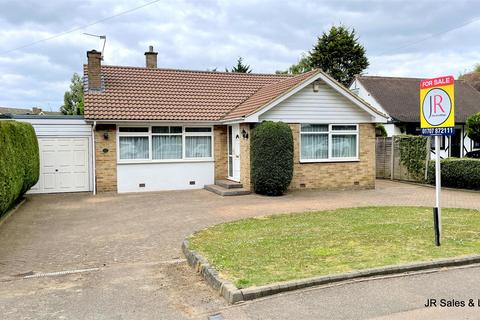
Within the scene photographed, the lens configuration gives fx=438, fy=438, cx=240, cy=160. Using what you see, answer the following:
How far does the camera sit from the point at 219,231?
932 centimetres

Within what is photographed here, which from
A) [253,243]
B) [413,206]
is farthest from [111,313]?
[413,206]

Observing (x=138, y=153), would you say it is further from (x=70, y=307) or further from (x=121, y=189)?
(x=70, y=307)

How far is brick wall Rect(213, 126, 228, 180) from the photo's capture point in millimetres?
18375

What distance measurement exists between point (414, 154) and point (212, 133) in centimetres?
887

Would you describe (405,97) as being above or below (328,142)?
above

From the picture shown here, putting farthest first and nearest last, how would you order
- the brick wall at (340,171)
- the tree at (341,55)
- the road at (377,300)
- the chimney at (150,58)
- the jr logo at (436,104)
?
the tree at (341,55) < the chimney at (150,58) < the brick wall at (340,171) < the jr logo at (436,104) < the road at (377,300)

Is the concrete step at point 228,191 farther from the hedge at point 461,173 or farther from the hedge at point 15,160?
the hedge at point 461,173

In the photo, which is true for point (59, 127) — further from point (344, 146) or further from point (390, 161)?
point (390, 161)

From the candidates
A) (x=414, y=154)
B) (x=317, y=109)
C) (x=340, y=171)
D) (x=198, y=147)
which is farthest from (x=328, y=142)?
(x=198, y=147)

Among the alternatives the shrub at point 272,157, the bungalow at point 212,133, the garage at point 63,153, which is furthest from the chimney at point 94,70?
the shrub at point 272,157

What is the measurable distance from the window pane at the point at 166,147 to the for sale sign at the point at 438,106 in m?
11.7

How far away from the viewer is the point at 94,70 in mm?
18000

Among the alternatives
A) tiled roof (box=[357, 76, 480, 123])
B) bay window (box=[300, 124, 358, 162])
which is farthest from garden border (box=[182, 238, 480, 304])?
tiled roof (box=[357, 76, 480, 123])

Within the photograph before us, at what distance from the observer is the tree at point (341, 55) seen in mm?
42250
